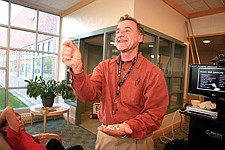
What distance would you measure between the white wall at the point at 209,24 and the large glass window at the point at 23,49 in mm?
3571

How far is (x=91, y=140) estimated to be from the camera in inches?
114

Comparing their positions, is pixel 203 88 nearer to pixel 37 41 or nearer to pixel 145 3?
pixel 145 3

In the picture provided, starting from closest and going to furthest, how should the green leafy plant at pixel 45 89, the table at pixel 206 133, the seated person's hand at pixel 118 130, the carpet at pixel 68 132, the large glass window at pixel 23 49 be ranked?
the seated person's hand at pixel 118 130 → the table at pixel 206 133 → the carpet at pixel 68 132 → the green leafy plant at pixel 45 89 → the large glass window at pixel 23 49

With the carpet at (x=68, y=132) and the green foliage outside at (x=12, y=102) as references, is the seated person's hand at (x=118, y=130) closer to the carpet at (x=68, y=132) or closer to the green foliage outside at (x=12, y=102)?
the carpet at (x=68, y=132)

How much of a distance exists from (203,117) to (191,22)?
2.84m

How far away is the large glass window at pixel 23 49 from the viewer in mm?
3453

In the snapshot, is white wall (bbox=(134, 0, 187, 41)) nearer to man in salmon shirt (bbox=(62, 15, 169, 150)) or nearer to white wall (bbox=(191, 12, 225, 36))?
white wall (bbox=(191, 12, 225, 36))

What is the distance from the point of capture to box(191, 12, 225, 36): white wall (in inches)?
137

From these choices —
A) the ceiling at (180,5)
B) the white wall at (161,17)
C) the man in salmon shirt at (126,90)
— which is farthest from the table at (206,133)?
the ceiling at (180,5)

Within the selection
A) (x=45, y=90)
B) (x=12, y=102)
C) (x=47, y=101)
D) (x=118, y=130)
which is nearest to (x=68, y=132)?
(x=47, y=101)

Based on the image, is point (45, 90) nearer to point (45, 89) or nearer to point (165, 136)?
point (45, 89)

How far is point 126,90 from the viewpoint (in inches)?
35.4

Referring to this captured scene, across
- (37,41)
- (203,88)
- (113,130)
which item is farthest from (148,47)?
(37,41)

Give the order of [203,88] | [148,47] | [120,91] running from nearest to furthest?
[120,91] → [203,88] → [148,47]
